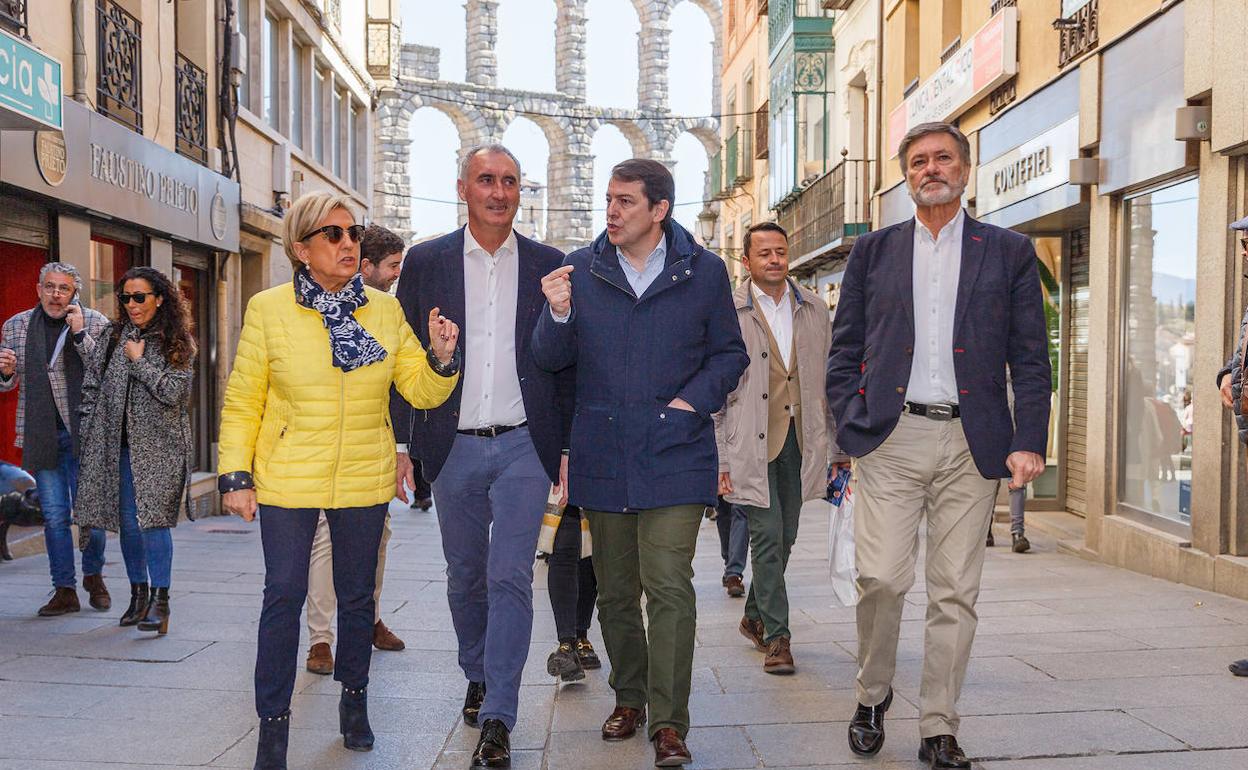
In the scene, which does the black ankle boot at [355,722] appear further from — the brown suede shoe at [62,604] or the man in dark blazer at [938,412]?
the brown suede shoe at [62,604]

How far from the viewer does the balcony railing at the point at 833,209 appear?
66.6ft

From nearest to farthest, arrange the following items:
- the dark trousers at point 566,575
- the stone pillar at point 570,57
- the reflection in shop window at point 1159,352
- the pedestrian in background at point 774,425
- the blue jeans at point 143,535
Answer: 1. the dark trousers at point 566,575
2. the pedestrian in background at point 774,425
3. the blue jeans at point 143,535
4. the reflection in shop window at point 1159,352
5. the stone pillar at point 570,57

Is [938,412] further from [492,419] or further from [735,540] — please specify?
[735,540]

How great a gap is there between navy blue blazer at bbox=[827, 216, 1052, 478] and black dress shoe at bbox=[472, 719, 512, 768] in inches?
61.0

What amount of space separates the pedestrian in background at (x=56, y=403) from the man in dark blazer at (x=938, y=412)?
14.9 feet

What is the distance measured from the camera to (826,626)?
7.38 meters

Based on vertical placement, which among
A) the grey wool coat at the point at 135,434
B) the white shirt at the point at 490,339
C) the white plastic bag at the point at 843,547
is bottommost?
the white plastic bag at the point at 843,547

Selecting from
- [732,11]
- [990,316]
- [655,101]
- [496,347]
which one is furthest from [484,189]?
[655,101]

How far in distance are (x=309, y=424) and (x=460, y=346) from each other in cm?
67

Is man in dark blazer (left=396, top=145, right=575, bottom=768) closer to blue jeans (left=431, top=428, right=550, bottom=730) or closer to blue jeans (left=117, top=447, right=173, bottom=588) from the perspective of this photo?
blue jeans (left=431, top=428, right=550, bottom=730)

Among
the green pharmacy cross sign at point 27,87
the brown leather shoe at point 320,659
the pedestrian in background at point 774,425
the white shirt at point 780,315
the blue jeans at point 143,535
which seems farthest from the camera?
the green pharmacy cross sign at point 27,87

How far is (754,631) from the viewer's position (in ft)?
22.1

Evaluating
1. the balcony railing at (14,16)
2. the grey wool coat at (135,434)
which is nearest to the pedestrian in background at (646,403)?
the grey wool coat at (135,434)

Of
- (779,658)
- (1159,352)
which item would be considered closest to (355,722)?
(779,658)
